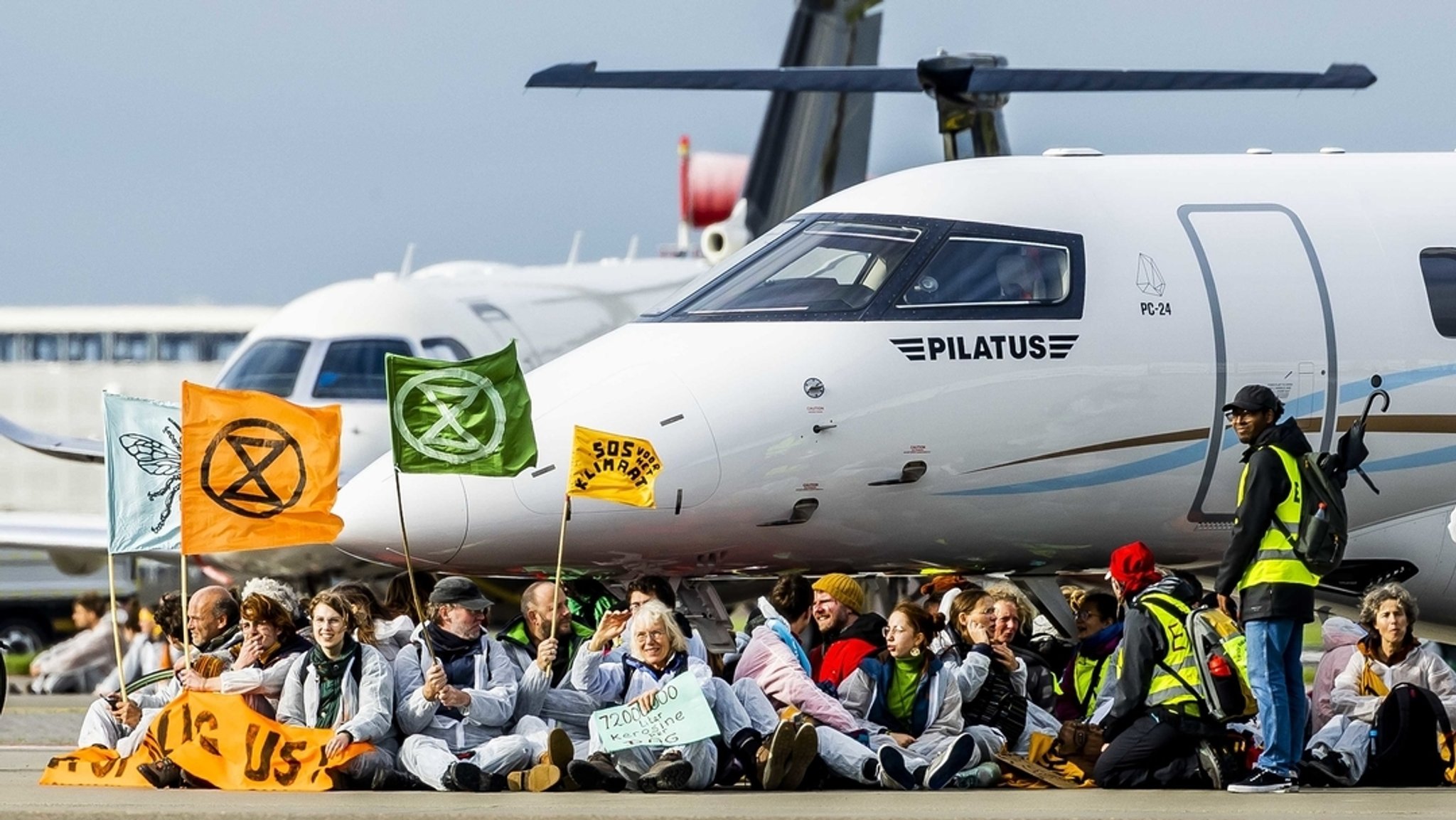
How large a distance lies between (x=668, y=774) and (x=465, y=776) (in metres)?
0.94

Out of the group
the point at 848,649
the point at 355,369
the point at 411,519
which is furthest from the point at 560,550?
the point at 355,369

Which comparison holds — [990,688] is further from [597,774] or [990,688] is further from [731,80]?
[731,80]

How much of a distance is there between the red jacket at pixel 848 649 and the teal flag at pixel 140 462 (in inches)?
135

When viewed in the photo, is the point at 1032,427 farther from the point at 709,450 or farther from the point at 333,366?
the point at 333,366

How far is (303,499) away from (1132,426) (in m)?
4.32

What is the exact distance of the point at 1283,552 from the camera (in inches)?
417

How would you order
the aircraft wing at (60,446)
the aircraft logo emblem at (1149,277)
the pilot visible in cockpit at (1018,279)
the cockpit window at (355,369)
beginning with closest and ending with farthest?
the pilot visible in cockpit at (1018,279), the aircraft logo emblem at (1149,277), the aircraft wing at (60,446), the cockpit window at (355,369)

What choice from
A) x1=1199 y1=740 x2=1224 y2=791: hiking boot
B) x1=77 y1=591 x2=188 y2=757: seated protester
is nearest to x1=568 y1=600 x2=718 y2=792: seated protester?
x1=77 y1=591 x2=188 y2=757: seated protester

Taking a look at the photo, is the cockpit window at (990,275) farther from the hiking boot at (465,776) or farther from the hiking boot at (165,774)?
the hiking boot at (165,774)

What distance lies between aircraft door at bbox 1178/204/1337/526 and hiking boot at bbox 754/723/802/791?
3123 millimetres

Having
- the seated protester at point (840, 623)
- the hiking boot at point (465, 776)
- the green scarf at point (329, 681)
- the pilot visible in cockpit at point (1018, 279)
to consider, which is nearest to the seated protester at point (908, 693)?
the seated protester at point (840, 623)

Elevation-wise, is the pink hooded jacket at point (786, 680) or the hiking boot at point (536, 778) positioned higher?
the pink hooded jacket at point (786, 680)

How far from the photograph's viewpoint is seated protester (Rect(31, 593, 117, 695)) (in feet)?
81.5

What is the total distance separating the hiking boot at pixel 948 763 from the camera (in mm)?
10805
